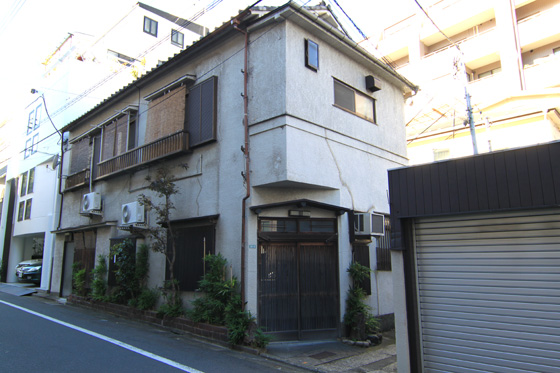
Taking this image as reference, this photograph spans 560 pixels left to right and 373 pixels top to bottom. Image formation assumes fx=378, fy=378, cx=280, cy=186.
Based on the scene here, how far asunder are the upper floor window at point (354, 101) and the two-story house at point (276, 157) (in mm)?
49

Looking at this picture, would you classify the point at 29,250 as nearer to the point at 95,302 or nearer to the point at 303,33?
the point at 95,302

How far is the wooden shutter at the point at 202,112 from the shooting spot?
10.4 m

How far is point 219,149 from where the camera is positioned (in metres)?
10.1

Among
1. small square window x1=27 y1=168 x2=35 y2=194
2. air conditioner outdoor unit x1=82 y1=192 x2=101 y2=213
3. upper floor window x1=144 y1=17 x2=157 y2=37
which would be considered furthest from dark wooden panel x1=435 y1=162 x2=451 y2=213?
upper floor window x1=144 y1=17 x2=157 y2=37

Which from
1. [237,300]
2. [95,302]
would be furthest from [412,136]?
[95,302]

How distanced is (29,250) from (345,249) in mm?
24035

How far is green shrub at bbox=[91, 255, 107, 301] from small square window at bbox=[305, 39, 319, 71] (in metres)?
9.87

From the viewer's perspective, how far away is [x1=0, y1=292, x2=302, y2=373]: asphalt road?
21.0 feet

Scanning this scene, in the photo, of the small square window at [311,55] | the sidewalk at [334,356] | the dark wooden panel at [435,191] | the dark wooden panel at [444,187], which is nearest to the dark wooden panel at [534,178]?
the dark wooden panel at [444,187]

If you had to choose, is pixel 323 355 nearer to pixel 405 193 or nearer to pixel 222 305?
pixel 222 305

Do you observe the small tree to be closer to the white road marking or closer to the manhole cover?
the white road marking

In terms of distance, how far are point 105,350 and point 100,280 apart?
641cm

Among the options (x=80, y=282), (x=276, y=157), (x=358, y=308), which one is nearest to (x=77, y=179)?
(x=80, y=282)

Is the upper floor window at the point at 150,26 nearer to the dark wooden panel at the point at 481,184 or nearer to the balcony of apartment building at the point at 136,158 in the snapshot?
the balcony of apartment building at the point at 136,158
